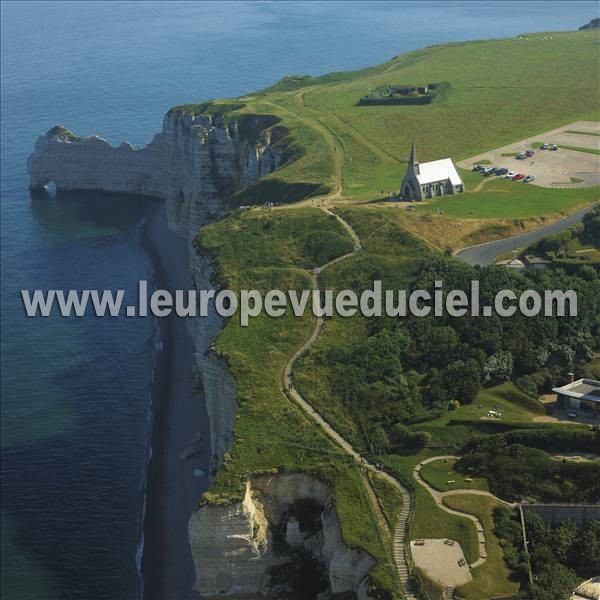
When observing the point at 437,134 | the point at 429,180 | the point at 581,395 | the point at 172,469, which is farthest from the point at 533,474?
the point at 437,134

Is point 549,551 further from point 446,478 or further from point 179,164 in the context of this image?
point 179,164

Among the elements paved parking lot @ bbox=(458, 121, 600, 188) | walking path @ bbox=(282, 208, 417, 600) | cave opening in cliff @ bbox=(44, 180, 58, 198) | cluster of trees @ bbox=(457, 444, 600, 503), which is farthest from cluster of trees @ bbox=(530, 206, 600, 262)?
cave opening in cliff @ bbox=(44, 180, 58, 198)

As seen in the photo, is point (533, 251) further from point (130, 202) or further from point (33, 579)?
point (130, 202)

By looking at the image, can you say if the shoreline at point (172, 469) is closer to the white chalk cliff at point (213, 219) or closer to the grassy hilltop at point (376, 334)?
the white chalk cliff at point (213, 219)

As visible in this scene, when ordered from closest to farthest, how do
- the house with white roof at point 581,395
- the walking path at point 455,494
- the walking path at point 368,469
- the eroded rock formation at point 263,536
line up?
the walking path at point 368,469, the walking path at point 455,494, the eroded rock formation at point 263,536, the house with white roof at point 581,395

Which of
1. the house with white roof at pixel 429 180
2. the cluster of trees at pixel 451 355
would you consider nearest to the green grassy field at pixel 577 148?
the house with white roof at pixel 429 180

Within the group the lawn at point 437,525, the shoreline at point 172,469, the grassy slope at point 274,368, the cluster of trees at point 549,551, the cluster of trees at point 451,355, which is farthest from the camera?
the shoreline at point 172,469
